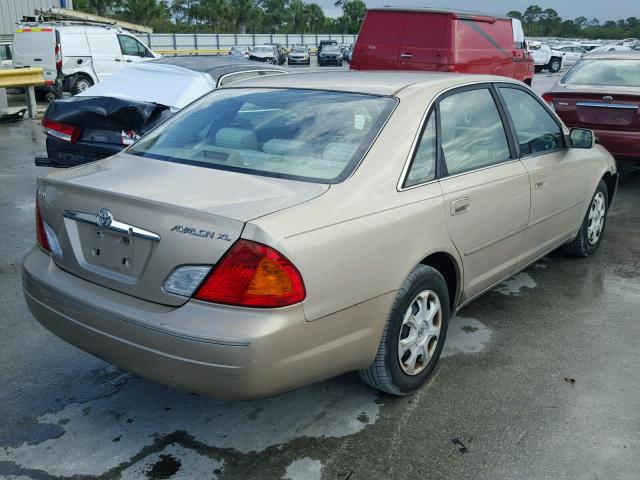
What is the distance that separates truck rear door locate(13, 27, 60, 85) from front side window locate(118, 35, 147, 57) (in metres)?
1.80

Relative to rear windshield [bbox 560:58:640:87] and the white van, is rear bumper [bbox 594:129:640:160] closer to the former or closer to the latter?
rear windshield [bbox 560:58:640:87]

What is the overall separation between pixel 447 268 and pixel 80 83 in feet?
53.8

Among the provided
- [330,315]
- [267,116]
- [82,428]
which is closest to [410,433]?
[330,315]

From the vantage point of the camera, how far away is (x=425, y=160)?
3342mm

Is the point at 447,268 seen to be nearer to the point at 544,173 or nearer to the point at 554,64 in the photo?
the point at 544,173

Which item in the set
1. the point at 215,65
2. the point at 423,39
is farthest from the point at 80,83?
the point at 215,65

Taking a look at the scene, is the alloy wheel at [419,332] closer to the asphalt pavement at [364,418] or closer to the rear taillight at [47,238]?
the asphalt pavement at [364,418]

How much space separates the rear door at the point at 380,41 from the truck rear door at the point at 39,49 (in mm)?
9625

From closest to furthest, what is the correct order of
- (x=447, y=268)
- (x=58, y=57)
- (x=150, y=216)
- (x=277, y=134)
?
(x=150, y=216)
(x=277, y=134)
(x=447, y=268)
(x=58, y=57)

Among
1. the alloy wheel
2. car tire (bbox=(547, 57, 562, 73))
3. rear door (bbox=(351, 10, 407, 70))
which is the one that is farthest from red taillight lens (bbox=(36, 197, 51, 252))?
car tire (bbox=(547, 57, 562, 73))

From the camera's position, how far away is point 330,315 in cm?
268

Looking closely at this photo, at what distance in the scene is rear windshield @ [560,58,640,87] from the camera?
Result: 836 centimetres

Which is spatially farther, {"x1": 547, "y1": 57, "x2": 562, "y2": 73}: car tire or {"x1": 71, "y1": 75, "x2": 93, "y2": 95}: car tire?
{"x1": 547, "y1": 57, "x2": 562, "y2": 73}: car tire

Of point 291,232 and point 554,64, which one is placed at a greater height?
point 291,232
